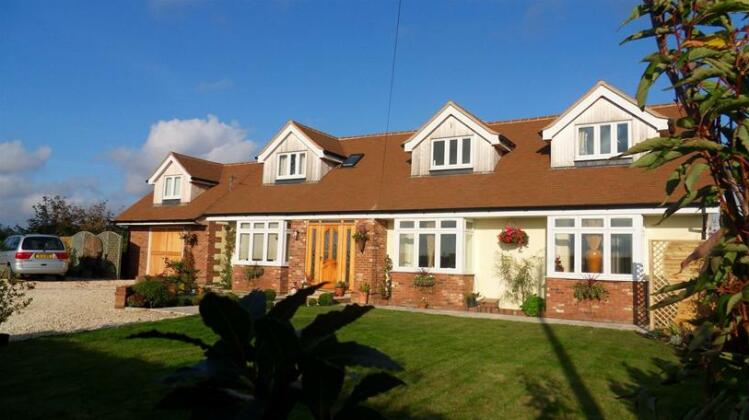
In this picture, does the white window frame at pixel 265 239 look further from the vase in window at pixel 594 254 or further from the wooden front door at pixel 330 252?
the vase in window at pixel 594 254

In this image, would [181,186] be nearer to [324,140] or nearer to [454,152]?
[324,140]

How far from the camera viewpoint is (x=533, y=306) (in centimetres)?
1503

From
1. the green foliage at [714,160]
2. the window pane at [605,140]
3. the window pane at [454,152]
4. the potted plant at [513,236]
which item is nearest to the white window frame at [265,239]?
the window pane at [454,152]

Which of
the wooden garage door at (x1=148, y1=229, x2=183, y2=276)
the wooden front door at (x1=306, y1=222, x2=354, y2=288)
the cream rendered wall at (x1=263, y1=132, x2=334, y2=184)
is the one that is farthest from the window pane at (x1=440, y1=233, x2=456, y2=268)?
the wooden garage door at (x1=148, y1=229, x2=183, y2=276)

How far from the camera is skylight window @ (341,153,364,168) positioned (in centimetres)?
2169

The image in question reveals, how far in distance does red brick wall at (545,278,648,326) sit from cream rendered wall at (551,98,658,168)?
3.99 metres

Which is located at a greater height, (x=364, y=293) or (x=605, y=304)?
(x=605, y=304)

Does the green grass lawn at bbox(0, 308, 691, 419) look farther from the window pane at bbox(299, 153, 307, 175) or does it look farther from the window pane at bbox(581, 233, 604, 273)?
the window pane at bbox(299, 153, 307, 175)

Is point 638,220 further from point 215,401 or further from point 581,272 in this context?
point 215,401

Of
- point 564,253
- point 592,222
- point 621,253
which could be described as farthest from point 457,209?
point 621,253

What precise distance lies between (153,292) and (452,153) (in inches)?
407

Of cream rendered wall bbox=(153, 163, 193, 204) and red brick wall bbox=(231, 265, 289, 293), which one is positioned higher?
cream rendered wall bbox=(153, 163, 193, 204)

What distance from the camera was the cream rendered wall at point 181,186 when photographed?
2487 centimetres

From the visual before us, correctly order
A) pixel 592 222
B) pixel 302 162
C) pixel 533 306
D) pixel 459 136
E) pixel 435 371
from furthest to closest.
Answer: pixel 302 162 → pixel 459 136 → pixel 533 306 → pixel 592 222 → pixel 435 371
